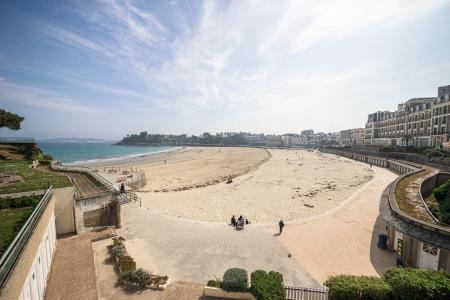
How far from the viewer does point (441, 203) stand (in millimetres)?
19344

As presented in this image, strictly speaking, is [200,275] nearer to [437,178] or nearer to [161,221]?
[161,221]

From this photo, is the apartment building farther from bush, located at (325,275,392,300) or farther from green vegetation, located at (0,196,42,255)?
green vegetation, located at (0,196,42,255)

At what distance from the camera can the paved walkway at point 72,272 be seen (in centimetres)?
986

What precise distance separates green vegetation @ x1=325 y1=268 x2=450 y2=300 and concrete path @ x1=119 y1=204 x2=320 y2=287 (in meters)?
2.50

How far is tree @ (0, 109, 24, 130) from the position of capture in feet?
92.8

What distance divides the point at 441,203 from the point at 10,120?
4715 cm

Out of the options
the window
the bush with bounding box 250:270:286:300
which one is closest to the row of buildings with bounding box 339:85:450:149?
the window

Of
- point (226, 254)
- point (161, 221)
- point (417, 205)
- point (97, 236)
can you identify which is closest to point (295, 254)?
point (226, 254)

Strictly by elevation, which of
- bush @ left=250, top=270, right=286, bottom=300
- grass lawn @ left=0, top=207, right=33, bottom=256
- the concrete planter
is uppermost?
grass lawn @ left=0, top=207, right=33, bottom=256

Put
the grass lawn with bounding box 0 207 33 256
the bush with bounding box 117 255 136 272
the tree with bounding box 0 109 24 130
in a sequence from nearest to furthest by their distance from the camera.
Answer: the grass lawn with bounding box 0 207 33 256 → the bush with bounding box 117 255 136 272 → the tree with bounding box 0 109 24 130

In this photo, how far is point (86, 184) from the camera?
22281 mm

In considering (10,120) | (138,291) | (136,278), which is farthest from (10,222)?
(10,120)

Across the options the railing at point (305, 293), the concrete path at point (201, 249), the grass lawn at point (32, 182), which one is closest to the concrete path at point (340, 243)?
the concrete path at point (201, 249)

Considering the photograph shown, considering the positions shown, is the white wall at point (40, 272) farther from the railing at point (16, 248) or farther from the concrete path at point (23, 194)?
the concrete path at point (23, 194)
